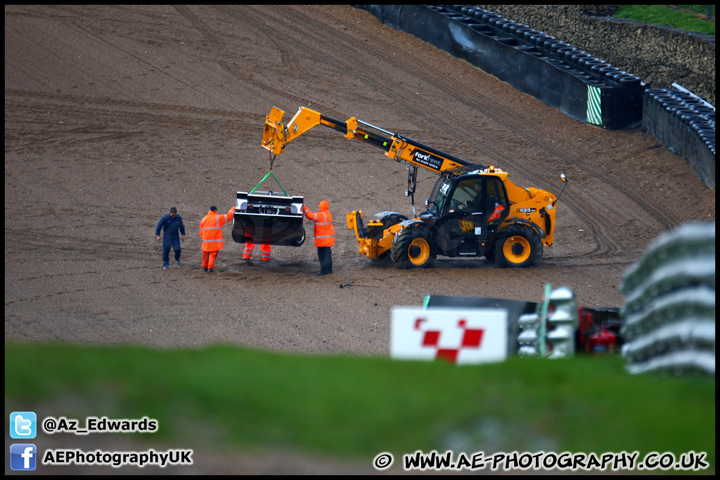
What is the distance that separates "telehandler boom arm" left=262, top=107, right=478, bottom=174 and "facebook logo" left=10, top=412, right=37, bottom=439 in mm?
10954

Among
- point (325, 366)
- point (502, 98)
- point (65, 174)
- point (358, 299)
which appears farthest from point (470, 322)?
point (502, 98)

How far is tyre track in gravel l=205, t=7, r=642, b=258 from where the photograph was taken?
2141cm

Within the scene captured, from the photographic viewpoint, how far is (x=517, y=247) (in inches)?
668

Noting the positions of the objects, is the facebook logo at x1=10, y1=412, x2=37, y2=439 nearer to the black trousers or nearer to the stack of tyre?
the black trousers

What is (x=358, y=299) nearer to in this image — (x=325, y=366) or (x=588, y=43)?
(x=325, y=366)

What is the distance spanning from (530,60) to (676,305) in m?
21.1

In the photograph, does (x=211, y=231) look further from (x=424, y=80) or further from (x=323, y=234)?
(x=424, y=80)

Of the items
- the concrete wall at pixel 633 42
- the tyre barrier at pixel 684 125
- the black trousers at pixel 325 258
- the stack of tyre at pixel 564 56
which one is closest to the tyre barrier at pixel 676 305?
the black trousers at pixel 325 258

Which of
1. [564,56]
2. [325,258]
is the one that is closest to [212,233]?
[325,258]

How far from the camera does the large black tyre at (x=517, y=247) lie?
16797 mm

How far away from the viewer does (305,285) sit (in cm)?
1600

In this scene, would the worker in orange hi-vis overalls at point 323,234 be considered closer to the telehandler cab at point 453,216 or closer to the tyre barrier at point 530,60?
the telehandler cab at point 453,216

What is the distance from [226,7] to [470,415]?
27.2 m

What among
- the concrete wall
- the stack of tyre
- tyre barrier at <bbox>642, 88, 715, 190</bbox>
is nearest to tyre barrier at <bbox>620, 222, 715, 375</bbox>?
tyre barrier at <bbox>642, 88, 715, 190</bbox>
